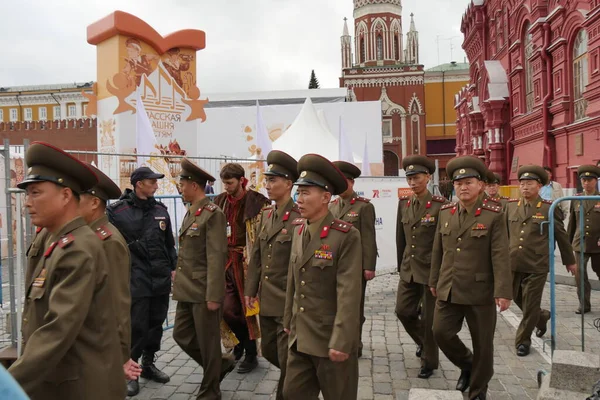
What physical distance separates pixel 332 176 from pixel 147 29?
1339cm

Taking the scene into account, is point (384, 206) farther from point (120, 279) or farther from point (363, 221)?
point (120, 279)

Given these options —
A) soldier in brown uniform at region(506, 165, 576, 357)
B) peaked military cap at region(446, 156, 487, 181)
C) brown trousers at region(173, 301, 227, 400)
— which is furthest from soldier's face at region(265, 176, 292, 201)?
soldier in brown uniform at region(506, 165, 576, 357)

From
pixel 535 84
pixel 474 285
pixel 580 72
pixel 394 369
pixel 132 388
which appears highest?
pixel 535 84

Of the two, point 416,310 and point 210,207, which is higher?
point 210,207

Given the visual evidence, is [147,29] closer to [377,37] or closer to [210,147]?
[210,147]

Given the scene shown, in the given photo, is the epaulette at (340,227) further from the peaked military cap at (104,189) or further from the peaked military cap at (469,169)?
the peaked military cap at (104,189)

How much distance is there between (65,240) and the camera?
2.59 m

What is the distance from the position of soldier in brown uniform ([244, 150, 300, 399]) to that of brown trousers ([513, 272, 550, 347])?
2994 millimetres

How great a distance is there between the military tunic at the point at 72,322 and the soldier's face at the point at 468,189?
3.22 meters

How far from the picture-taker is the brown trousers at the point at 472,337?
14.7 feet

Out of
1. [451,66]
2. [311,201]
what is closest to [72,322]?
[311,201]

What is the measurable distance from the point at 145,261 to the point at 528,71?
66.0ft

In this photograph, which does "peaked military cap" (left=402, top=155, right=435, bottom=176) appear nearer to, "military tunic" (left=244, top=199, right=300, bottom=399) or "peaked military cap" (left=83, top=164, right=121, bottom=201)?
"military tunic" (left=244, top=199, right=300, bottom=399)

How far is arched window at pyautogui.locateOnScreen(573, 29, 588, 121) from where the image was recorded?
1588 centimetres
